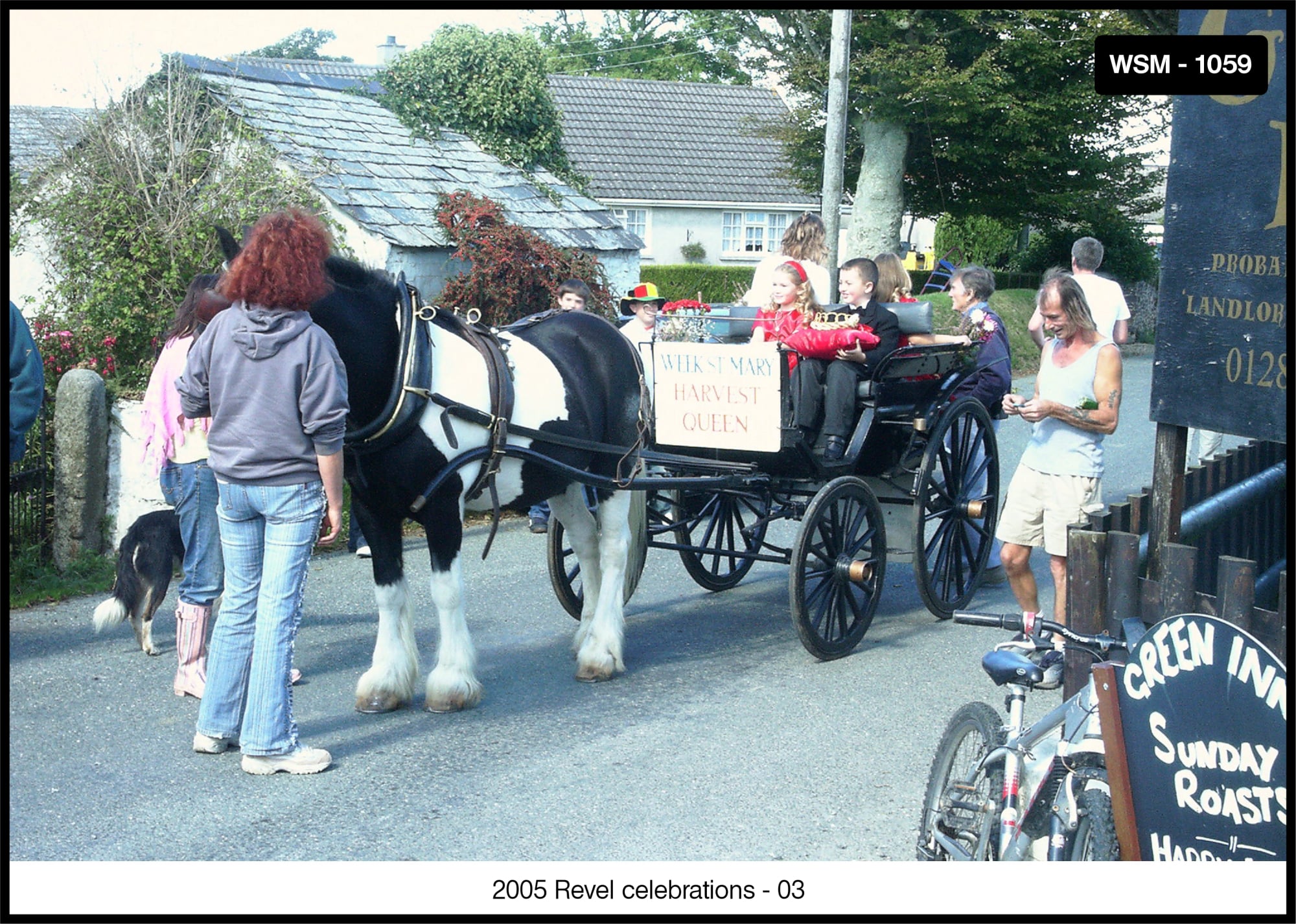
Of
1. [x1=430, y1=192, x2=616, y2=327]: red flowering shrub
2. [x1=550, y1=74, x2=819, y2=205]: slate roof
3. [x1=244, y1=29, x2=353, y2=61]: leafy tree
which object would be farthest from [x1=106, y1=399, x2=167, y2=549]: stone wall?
[x1=244, y1=29, x2=353, y2=61]: leafy tree

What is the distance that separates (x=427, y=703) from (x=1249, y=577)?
3438mm

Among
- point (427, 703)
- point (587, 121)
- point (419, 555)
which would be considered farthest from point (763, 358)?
point (587, 121)

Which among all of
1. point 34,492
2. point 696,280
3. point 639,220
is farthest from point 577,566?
point 639,220

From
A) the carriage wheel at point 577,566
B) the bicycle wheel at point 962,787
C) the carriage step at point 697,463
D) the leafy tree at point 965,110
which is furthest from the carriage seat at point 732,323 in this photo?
the leafy tree at point 965,110

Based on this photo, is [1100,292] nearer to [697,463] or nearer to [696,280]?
[697,463]

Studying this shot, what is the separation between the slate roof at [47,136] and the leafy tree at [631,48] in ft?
135

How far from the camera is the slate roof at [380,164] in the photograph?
37.0 ft

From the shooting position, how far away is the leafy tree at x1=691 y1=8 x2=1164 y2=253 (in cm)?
2170

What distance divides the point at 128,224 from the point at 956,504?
20.9ft

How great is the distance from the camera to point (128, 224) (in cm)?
938

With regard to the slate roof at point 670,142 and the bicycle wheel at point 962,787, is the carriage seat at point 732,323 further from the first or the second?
the slate roof at point 670,142

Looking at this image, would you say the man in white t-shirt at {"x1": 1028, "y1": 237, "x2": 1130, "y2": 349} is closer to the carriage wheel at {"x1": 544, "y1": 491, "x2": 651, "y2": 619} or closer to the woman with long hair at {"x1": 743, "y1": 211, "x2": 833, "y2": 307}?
the woman with long hair at {"x1": 743, "y1": 211, "x2": 833, "y2": 307}

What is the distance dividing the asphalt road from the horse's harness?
3.30ft

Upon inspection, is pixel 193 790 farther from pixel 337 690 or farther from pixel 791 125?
pixel 791 125
